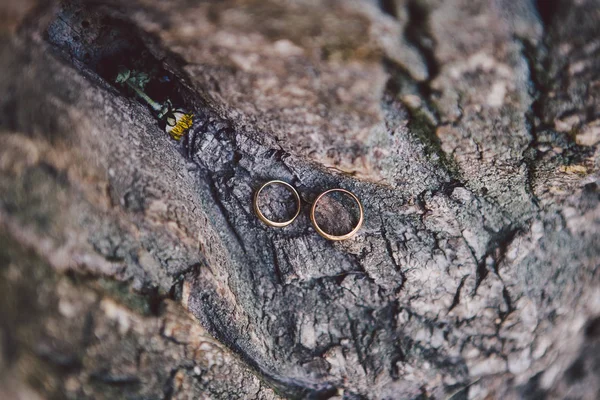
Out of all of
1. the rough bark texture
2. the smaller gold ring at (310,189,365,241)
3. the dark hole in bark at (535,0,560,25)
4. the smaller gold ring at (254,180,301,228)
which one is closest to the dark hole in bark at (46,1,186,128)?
the rough bark texture

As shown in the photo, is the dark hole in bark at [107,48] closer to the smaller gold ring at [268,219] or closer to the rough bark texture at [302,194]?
the rough bark texture at [302,194]

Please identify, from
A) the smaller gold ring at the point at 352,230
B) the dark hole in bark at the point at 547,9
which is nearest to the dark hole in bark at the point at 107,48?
the smaller gold ring at the point at 352,230

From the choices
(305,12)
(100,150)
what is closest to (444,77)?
(305,12)

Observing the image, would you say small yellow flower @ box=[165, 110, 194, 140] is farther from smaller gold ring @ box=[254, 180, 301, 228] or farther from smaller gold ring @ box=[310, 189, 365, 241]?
smaller gold ring @ box=[310, 189, 365, 241]

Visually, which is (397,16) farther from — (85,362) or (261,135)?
(85,362)

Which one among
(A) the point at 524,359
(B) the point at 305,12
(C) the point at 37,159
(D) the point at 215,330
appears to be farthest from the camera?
(A) the point at 524,359
